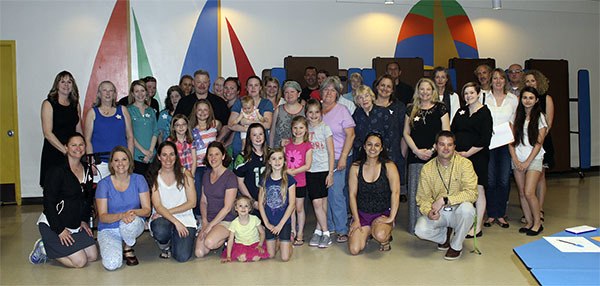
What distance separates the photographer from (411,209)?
536 cm

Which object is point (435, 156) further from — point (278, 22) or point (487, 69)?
point (278, 22)

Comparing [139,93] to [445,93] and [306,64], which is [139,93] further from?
[445,93]

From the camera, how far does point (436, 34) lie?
27.8 feet

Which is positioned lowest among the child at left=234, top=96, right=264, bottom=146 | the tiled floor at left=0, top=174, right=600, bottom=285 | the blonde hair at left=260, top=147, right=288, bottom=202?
the tiled floor at left=0, top=174, right=600, bottom=285

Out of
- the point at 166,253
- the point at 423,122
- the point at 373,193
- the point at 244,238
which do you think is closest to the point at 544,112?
the point at 423,122

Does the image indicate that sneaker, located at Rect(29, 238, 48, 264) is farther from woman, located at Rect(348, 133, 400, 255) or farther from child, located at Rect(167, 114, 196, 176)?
woman, located at Rect(348, 133, 400, 255)

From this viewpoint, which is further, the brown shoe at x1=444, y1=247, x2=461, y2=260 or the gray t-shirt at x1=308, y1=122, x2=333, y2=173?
the gray t-shirt at x1=308, y1=122, x2=333, y2=173

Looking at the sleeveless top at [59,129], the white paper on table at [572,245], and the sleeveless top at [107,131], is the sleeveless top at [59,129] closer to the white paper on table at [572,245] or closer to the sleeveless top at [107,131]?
the sleeveless top at [107,131]

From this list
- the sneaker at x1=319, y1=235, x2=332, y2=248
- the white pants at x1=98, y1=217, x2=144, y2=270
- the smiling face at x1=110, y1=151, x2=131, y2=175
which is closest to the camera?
the white pants at x1=98, y1=217, x2=144, y2=270

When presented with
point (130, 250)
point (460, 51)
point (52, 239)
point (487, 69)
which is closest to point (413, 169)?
point (487, 69)

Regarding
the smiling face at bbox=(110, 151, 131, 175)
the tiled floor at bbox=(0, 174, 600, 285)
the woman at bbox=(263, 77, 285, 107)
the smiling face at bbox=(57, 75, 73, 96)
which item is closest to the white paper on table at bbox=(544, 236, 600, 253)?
the tiled floor at bbox=(0, 174, 600, 285)

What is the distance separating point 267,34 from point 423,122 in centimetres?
340

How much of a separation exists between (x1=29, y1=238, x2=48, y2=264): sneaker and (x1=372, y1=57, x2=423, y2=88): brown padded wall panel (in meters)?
4.87

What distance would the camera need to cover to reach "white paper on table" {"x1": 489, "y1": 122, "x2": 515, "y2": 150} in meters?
5.25
